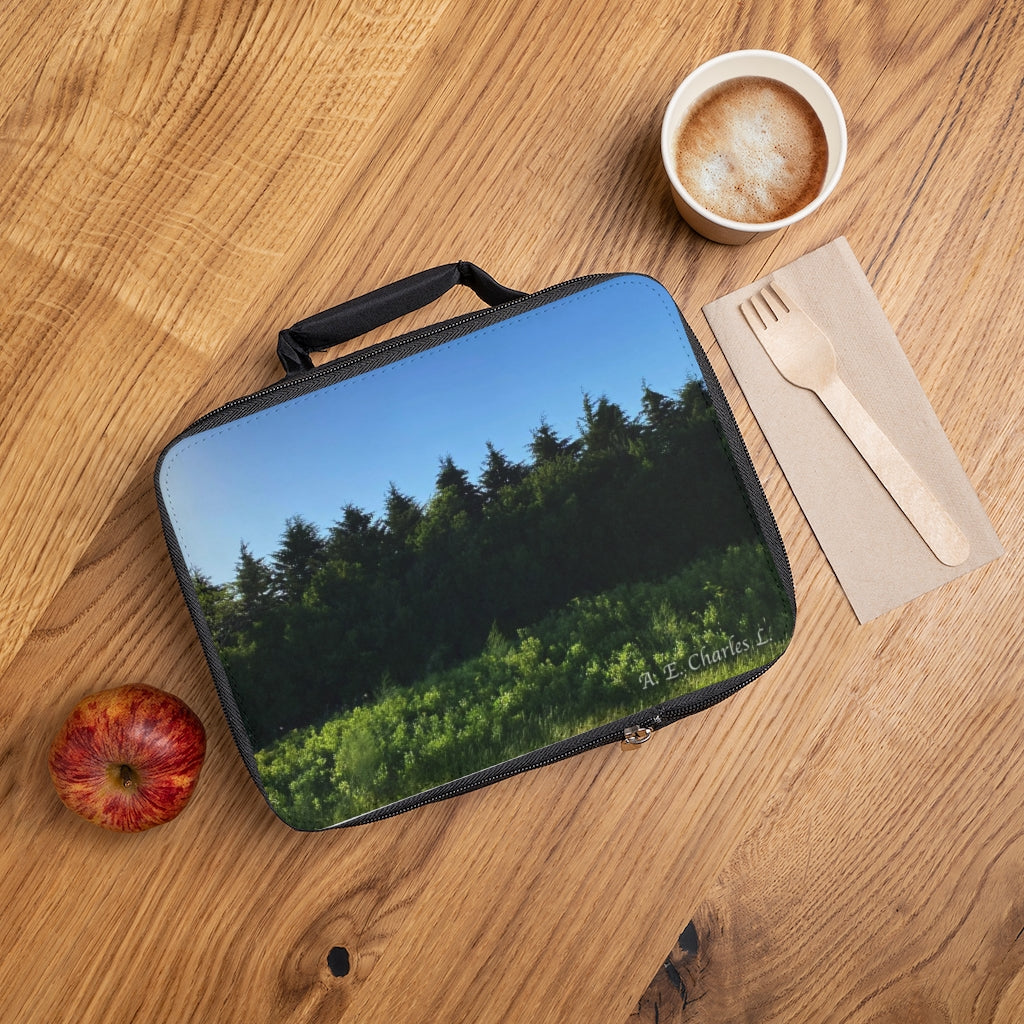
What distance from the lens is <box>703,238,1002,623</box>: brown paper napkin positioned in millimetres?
563

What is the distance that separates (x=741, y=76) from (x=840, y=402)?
23cm

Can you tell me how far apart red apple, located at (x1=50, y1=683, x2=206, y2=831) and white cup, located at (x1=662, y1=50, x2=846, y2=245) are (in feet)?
1.57

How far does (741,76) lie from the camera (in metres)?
0.53

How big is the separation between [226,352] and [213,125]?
166 mm

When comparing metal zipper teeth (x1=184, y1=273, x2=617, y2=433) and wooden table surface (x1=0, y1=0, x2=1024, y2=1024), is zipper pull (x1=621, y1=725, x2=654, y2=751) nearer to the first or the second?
wooden table surface (x1=0, y1=0, x2=1024, y2=1024)

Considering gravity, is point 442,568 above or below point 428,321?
below

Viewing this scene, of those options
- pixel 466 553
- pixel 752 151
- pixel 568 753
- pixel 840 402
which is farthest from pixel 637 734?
pixel 752 151

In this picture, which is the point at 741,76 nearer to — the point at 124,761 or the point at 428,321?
the point at 428,321

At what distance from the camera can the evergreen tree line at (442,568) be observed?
49 cm

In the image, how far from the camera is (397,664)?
19.2 inches

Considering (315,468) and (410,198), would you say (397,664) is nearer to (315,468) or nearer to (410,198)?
(315,468)

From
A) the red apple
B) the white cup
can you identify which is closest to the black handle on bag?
the white cup

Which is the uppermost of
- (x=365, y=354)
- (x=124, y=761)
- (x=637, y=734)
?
(x=365, y=354)

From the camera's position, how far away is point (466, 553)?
1.60ft
